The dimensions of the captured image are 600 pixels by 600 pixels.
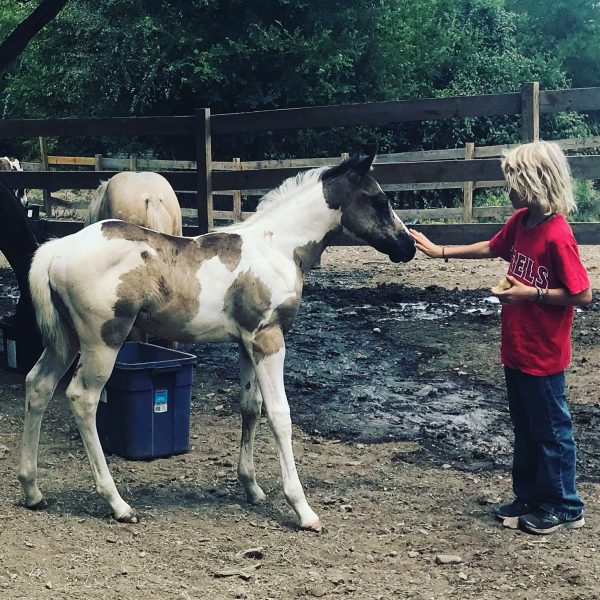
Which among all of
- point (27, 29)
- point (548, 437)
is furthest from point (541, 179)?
point (27, 29)

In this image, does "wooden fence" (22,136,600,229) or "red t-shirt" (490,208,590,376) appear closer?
"red t-shirt" (490,208,590,376)

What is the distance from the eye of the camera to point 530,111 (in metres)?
9.16

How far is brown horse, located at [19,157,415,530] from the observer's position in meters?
4.11

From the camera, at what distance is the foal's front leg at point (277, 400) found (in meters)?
4.19

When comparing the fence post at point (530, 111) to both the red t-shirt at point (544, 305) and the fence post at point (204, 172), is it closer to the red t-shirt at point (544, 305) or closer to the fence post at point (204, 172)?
the fence post at point (204, 172)

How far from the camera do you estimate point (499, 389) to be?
6391mm

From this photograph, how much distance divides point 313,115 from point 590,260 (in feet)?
13.9

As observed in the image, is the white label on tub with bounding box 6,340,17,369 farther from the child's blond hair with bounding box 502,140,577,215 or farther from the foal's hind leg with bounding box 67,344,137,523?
the child's blond hair with bounding box 502,140,577,215

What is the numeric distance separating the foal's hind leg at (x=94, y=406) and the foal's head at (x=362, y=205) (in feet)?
4.10

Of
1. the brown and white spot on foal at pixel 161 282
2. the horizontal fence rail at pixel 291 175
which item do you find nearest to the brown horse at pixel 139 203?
the horizontal fence rail at pixel 291 175

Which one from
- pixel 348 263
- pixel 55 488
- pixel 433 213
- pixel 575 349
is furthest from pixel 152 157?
pixel 55 488

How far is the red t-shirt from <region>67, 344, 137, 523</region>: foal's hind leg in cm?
177

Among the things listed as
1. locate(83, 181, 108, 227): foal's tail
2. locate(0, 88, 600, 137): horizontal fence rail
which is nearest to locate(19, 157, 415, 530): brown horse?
locate(83, 181, 108, 227): foal's tail

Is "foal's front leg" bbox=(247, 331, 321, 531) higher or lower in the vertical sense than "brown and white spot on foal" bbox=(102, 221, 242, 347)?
lower
